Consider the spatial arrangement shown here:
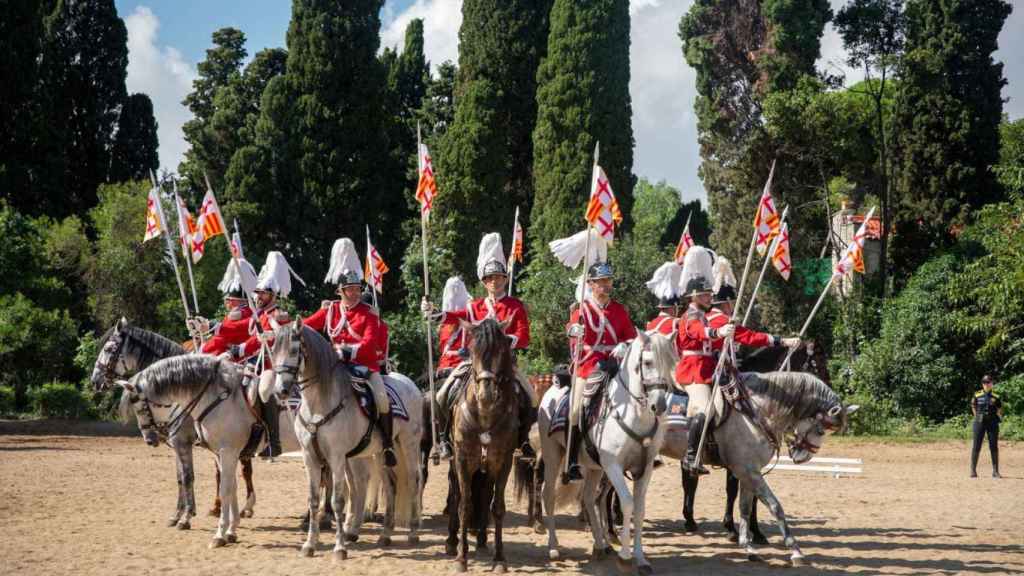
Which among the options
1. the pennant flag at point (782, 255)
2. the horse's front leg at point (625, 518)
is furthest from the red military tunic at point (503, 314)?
the pennant flag at point (782, 255)

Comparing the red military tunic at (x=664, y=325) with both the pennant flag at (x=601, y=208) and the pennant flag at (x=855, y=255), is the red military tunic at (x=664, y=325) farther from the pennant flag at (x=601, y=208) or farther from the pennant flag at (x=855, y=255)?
the pennant flag at (x=855, y=255)

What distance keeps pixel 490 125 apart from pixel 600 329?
27433 mm

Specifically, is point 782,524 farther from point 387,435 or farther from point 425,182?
point 425,182

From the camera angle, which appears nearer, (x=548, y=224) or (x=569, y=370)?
(x=569, y=370)

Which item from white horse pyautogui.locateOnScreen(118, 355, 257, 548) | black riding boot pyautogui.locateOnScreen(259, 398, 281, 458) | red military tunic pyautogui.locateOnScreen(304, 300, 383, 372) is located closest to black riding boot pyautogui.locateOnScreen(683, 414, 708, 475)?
red military tunic pyautogui.locateOnScreen(304, 300, 383, 372)

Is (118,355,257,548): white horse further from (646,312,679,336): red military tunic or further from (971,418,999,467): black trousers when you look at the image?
(971,418,999,467): black trousers

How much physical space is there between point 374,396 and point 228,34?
120 ft

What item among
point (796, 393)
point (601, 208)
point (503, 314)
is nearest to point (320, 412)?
point (503, 314)

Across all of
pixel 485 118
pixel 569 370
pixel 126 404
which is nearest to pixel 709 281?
pixel 569 370

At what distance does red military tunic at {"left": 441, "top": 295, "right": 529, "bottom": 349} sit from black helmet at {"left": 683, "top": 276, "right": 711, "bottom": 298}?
6.31 feet

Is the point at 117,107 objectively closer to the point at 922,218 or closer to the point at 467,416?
the point at 922,218

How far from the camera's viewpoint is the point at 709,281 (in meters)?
12.2

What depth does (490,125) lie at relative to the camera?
3819 centimetres

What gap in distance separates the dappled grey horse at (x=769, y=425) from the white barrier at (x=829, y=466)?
28.0 ft
